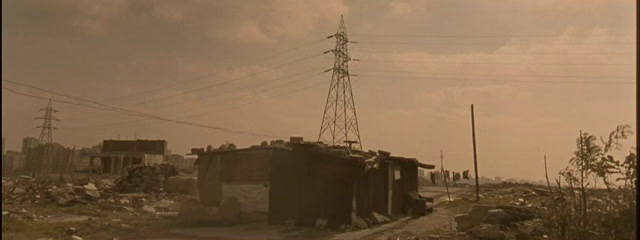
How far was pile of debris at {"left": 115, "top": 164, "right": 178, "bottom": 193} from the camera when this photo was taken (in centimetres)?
3334

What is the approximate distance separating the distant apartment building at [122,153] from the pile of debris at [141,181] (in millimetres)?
20662

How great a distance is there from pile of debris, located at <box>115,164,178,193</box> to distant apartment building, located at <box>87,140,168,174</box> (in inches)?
813

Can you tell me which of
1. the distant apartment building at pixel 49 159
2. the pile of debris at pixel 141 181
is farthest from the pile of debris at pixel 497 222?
the distant apartment building at pixel 49 159

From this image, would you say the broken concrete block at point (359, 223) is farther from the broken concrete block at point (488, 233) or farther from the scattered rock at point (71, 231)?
the scattered rock at point (71, 231)

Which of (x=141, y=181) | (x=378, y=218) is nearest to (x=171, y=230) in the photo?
(x=378, y=218)

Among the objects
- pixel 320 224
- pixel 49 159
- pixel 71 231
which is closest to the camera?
pixel 71 231

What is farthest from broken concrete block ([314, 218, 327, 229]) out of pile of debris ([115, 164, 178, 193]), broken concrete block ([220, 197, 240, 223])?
pile of debris ([115, 164, 178, 193])

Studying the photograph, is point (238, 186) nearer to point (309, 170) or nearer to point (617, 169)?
point (309, 170)

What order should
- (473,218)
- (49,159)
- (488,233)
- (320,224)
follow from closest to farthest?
(488,233), (473,218), (320,224), (49,159)

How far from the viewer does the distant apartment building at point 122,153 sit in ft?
183

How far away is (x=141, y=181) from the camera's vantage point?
3372cm

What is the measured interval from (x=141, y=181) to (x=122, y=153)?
24.7 metres

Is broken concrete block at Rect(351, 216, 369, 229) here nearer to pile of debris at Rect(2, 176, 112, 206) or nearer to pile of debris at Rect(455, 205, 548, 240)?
pile of debris at Rect(455, 205, 548, 240)

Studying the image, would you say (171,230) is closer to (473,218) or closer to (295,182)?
(295,182)
